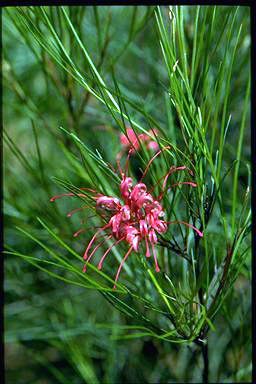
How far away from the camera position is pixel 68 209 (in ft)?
2.98

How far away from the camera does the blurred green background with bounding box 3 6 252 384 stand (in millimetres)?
643

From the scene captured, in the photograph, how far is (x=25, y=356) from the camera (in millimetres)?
1050

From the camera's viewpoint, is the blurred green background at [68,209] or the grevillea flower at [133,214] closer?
the grevillea flower at [133,214]

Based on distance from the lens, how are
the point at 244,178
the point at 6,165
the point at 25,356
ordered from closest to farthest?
the point at 6,165 → the point at 244,178 → the point at 25,356

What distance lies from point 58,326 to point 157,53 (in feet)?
1.59

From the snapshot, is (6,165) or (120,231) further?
(6,165)

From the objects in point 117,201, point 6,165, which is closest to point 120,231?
point 117,201

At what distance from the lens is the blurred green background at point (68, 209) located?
0.64 m

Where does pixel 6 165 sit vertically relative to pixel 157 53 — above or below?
below

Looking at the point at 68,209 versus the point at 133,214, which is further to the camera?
the point at 68,209

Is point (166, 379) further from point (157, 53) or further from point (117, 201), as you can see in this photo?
point (157, 53)

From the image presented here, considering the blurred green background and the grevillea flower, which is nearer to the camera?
the grevillea flower

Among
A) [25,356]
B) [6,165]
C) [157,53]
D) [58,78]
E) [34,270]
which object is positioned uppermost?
[157,53]

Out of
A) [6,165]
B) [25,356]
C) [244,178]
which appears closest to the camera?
[6,165]
